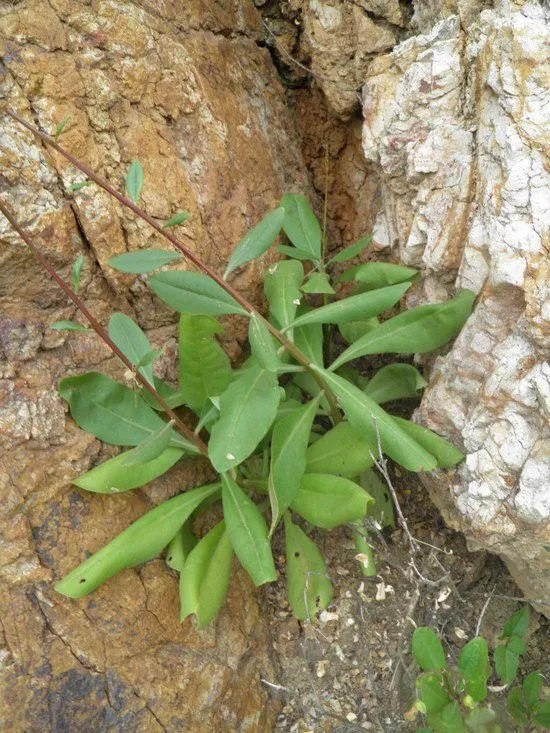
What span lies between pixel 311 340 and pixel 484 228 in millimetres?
765

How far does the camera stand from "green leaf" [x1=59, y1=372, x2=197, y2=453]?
249cm

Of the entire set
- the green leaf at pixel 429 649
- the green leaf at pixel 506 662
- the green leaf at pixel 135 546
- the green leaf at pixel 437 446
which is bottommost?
the green leaf at pixel 506 662

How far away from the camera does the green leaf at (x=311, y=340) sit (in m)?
2.75

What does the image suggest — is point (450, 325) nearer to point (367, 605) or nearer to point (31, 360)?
point (367, 605)

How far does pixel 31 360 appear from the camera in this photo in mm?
2537

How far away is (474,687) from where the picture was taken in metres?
2.15

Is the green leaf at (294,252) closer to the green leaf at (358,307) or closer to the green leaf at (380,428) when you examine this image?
the green leaf at (358,307)

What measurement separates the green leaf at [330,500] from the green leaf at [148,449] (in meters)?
0.56

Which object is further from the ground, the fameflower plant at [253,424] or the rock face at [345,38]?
the rock face at [345,38]

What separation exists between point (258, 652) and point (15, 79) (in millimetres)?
2202

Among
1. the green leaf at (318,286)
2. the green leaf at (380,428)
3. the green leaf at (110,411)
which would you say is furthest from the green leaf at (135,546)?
the green leaf at (318,286)

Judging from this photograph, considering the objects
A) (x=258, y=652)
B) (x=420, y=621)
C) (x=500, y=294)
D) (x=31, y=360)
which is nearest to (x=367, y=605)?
(x=420, y=621)

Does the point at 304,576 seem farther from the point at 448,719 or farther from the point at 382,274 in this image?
the point at 382,274

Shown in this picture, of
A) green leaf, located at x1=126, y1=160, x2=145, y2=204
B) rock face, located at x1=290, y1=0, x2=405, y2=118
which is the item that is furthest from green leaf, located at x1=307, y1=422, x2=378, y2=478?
rock face, located at x1=290, y1=0, x2=405, y2=118
